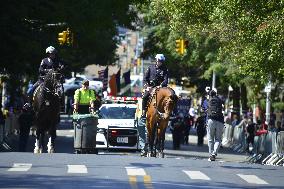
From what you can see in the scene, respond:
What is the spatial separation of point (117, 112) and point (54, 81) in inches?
446

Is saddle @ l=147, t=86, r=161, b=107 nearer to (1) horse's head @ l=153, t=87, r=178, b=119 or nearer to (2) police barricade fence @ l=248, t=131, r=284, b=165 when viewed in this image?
(1) horse's head @ l=153, t=87, r=178, b=119

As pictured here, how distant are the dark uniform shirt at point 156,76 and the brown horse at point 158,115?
0.66ft

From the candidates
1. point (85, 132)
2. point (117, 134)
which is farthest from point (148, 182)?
point (117, 134)

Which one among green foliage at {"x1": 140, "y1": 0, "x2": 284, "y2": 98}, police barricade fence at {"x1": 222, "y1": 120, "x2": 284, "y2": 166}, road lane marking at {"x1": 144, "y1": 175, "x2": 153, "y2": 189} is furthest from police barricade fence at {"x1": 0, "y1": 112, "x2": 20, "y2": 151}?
road lane marking at {"x1": 144, "y1": 175, "x2": 153, "y2": 189}

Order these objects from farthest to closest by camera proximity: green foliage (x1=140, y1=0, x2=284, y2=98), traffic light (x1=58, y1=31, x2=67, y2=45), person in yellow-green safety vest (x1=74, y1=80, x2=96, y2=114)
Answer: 1. traffic light (x1=58, y1=31, x2=67, y2=45)
2. green foliage (x1=140, y1=0, x2=284, y2=98)
3. person in yellow-green safety vest (x1=74, y1=80, x2=96, y2=114)

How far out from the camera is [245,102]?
67.2m

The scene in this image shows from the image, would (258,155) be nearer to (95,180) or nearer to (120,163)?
(120,163)

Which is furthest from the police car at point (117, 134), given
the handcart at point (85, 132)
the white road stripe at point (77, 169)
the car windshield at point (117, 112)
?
the white road stripe at point (77, 169)

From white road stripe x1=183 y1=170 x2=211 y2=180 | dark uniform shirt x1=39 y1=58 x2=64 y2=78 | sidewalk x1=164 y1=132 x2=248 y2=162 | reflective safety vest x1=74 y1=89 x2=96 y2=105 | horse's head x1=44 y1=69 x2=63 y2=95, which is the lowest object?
sidewalk x1=164 y1=132 x2=248 y2=162

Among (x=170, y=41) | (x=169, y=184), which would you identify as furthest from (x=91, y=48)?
(x=169, y=184)

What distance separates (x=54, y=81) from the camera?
85.3ft

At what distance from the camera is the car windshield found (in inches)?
1454

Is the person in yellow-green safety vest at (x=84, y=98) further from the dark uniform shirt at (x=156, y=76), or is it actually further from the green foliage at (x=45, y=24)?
the green foliage at (x=45, y=24)

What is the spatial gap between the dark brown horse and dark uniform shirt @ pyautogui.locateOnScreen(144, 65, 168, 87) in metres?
2.23
